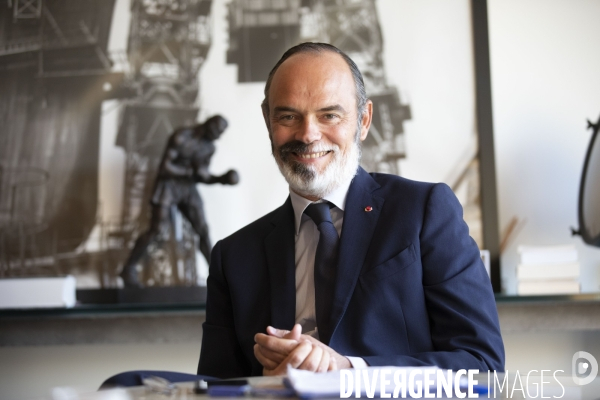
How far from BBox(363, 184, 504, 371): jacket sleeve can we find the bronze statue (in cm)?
136

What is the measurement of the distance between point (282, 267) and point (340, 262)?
0.17m

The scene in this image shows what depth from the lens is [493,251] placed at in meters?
2.69

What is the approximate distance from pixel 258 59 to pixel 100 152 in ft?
2.63

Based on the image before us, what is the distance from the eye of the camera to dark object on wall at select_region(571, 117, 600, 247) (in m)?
2.48

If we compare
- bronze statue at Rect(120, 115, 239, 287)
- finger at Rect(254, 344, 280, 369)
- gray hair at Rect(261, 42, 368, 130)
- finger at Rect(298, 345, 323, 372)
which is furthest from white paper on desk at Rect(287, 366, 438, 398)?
bronze statue at Rect(120, 115, 239, 287)

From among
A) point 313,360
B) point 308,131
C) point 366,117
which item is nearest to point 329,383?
point 313,360

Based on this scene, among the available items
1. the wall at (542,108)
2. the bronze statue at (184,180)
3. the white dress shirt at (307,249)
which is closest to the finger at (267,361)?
the white dress shirt at (307,249)

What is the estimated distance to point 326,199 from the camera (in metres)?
1.60

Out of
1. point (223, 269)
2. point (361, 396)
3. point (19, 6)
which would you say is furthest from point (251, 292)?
point (19, 6)

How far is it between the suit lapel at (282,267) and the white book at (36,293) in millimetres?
1311

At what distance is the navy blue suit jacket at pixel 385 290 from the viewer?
136 centimetres

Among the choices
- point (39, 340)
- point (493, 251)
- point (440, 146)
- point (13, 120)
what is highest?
point (13, 120)

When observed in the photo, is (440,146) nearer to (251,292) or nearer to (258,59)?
(258,59)

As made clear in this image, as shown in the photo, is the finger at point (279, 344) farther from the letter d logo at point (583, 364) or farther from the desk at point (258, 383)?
the letter d logo at point (583, 364)
